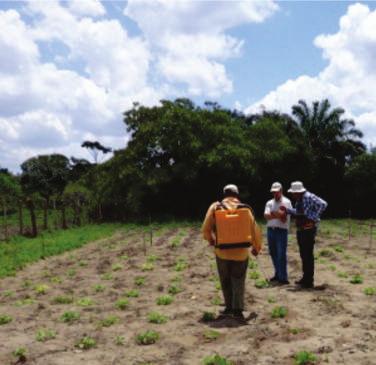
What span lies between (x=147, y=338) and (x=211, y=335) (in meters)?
0.85

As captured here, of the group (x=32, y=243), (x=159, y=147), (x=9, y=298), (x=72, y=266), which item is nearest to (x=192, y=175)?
(x=159, y=147)

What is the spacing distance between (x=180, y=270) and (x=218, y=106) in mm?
29396

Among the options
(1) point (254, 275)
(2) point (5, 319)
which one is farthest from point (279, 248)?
(2) point (5, 319)

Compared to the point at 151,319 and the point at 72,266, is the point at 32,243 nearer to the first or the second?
the point at 72,266

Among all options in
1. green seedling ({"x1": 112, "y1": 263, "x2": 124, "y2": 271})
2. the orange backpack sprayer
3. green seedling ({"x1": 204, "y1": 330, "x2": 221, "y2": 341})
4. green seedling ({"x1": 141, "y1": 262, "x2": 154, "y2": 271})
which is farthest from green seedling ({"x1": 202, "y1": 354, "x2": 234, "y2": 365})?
green seedling ({"x1": 112, "y1": 263, "x2": 124, "y2": 271})

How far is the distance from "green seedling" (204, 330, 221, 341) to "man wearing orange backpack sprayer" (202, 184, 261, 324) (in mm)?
693

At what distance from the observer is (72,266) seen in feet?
50.1

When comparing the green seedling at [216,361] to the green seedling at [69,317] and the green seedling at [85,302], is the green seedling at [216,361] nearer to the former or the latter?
the green seedling at [69,317]

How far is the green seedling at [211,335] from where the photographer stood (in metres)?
6.89

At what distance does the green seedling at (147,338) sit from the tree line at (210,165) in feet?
79.5

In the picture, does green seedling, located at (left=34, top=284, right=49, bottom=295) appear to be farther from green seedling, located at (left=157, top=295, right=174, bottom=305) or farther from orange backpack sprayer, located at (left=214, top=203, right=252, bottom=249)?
orange backpack sprayer, located at (left=214, top=203, right=252, bottom=249)

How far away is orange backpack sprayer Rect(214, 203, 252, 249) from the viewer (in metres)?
7.79

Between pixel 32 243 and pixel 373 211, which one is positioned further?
pixel 373 211

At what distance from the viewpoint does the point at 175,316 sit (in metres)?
8.24
